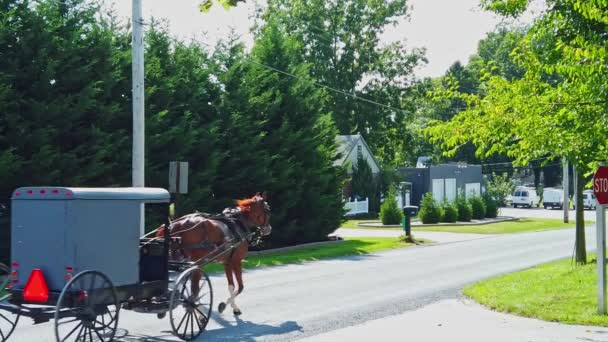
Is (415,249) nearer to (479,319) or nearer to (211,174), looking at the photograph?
(211,174)

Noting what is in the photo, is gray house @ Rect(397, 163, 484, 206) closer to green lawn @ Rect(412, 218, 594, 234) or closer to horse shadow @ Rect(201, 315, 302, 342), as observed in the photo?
green lawn @ Rect(412, 218, 594, 234)

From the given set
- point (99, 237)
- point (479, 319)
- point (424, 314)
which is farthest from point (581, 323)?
point (99, 237)

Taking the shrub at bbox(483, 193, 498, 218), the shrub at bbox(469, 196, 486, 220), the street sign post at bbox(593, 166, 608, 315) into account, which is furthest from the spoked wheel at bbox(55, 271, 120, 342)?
the shrub at bbox(483, 193, 498, 218)

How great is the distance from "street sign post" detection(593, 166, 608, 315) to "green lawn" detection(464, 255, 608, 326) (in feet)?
1.15

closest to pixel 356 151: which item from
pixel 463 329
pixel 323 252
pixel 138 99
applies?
pixel 323 252

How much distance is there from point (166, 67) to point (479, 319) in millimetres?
15177

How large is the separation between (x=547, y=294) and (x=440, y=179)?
46.8 m

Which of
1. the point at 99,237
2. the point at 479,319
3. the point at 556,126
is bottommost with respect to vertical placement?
the point at 479,319

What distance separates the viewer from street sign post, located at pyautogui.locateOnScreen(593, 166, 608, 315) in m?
12.0

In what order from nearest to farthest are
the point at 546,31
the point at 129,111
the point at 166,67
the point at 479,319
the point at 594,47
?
the point at 594,47
the point at 479,319
the point at 546,31
the point at 129,111
the point at 166,67

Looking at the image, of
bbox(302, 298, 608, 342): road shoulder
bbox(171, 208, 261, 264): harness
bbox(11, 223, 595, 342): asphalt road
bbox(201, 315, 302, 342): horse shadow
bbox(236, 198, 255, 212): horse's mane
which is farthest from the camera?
bbox(236, 198, 255, 212): horse's mane

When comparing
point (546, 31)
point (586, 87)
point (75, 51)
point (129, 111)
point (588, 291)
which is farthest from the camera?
point (129, 111)

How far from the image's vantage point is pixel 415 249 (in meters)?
28.8

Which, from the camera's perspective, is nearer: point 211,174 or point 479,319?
point 479,319
